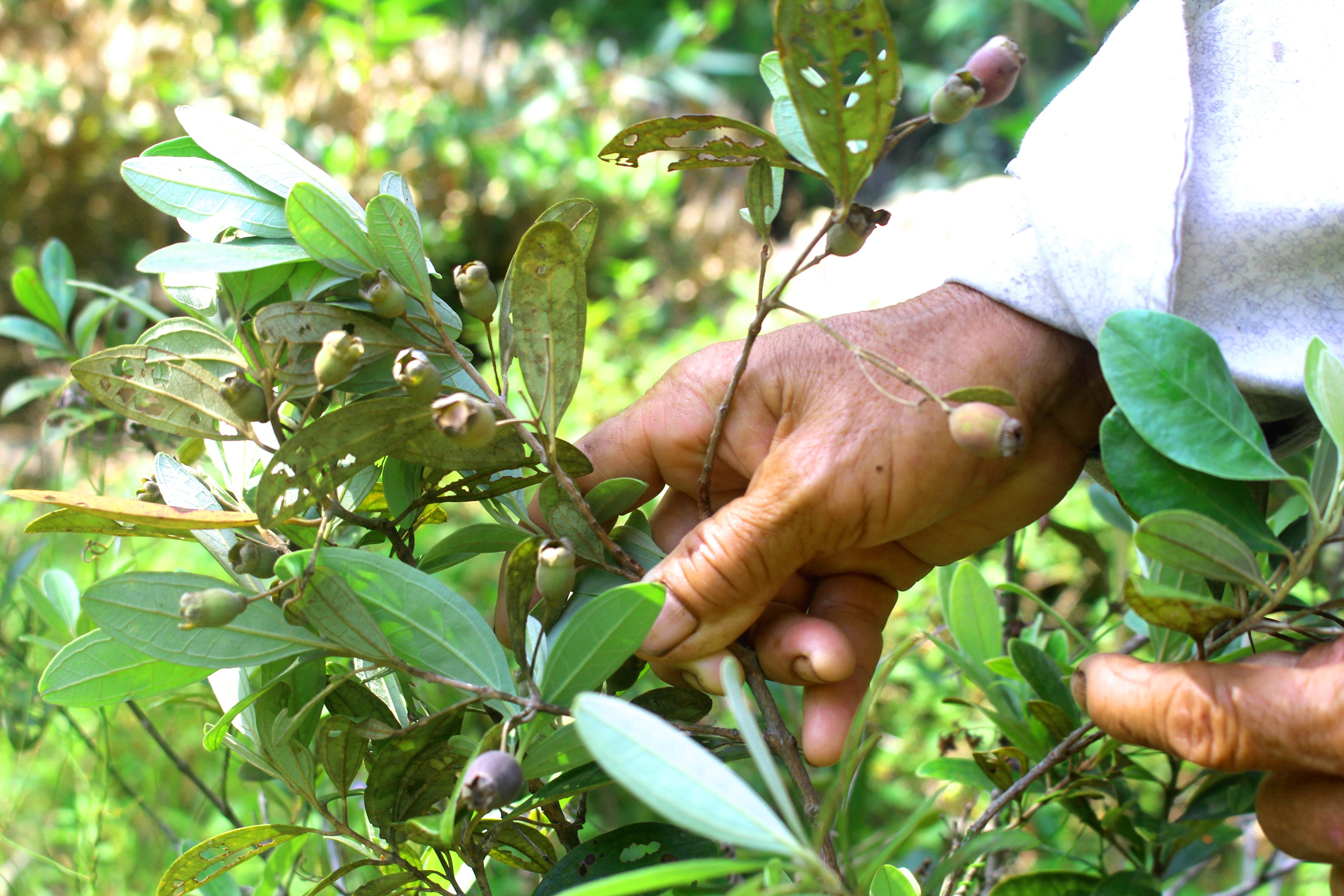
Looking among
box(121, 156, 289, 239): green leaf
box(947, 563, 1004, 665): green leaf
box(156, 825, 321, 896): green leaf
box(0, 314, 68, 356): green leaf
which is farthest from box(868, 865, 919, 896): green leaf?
box(0, 314, 68, 356): green leaf

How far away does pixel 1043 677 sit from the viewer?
74 cm

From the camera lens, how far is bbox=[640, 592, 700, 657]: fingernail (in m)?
0.67

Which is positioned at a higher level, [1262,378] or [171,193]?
[171,193]

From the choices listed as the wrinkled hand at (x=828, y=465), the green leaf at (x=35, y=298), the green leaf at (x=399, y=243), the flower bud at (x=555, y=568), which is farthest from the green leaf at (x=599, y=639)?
the green leaf at (x=35, y=298)

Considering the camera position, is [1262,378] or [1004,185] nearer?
[1262,378]

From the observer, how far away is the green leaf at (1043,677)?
729mm

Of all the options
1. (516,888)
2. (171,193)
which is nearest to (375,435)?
(171,193)

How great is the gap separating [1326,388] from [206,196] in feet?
2.23

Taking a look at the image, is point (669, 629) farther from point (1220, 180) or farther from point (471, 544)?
point (1220, 180)

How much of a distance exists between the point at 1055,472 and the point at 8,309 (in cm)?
523

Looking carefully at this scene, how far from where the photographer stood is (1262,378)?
0.66m

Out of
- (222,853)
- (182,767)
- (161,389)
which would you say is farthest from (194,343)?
(182,767)

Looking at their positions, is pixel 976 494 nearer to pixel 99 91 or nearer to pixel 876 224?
pixel 876 224

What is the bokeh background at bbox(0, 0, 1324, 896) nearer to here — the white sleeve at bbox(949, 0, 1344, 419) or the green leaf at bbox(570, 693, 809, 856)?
the white sleeve at bbox(949, 0, 1344, 419)
